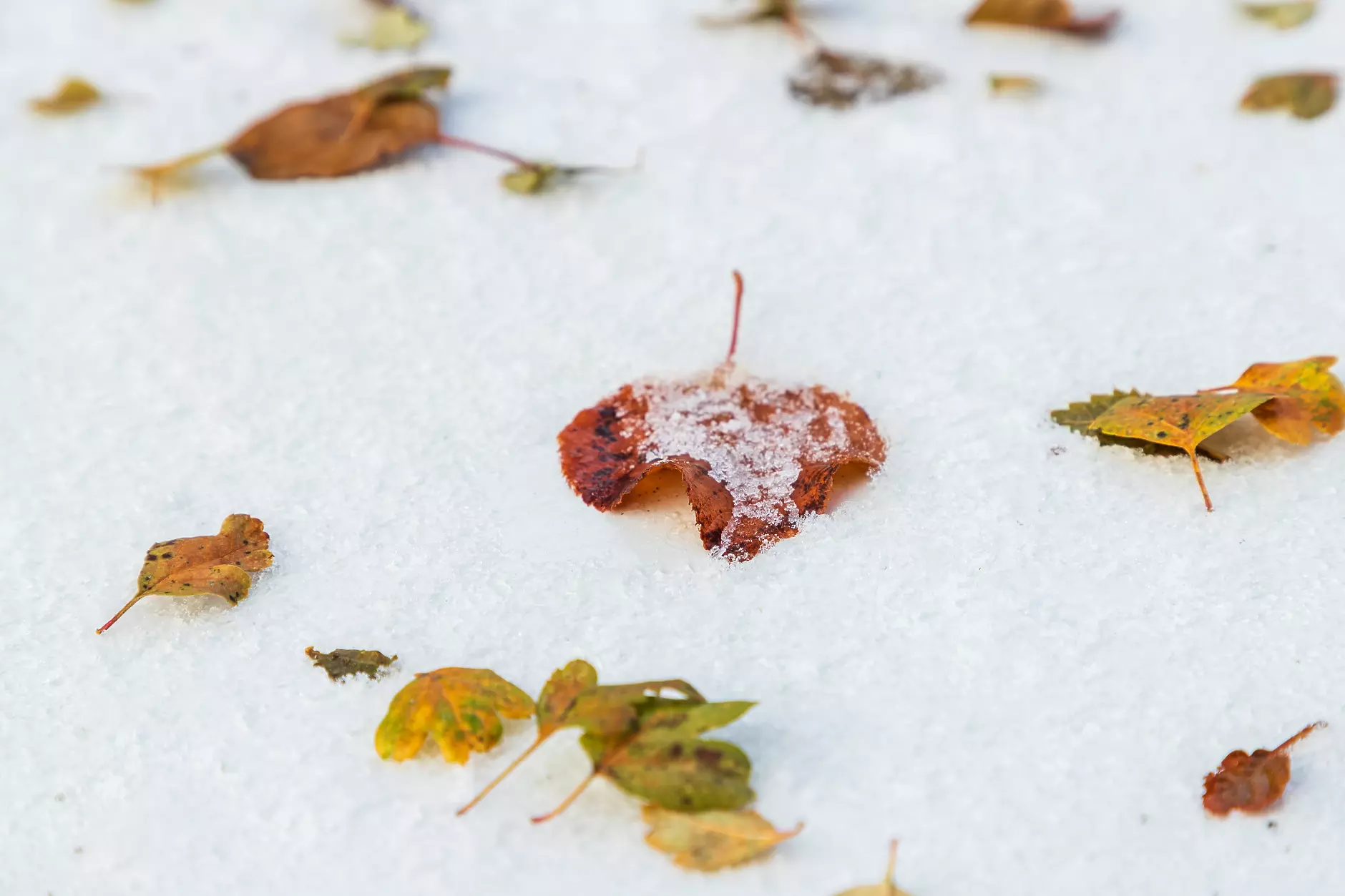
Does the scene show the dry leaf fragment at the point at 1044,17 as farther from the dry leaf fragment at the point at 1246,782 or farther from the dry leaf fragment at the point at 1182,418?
the dry leaf fragment at the point at 1246,782

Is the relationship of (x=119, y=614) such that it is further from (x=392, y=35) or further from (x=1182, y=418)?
(x=392, y=35)

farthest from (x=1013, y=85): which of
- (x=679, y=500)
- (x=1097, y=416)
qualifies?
(x=679, y=500)

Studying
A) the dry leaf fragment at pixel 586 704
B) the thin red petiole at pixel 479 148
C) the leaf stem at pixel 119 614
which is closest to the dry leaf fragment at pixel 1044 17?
the thin red petiole at pixel 479 148

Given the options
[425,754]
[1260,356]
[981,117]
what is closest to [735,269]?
[981,117]

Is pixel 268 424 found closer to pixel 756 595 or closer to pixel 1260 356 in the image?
pixel 756 595

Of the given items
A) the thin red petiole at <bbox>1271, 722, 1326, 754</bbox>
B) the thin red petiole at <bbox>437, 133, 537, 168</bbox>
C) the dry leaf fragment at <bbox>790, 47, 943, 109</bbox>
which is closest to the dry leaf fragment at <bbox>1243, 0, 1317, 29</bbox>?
the dry leaf fragment at <bbox>790, 47, 943, 109</bbox>

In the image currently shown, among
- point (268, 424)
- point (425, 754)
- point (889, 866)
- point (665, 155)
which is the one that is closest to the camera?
point (889, 866)
